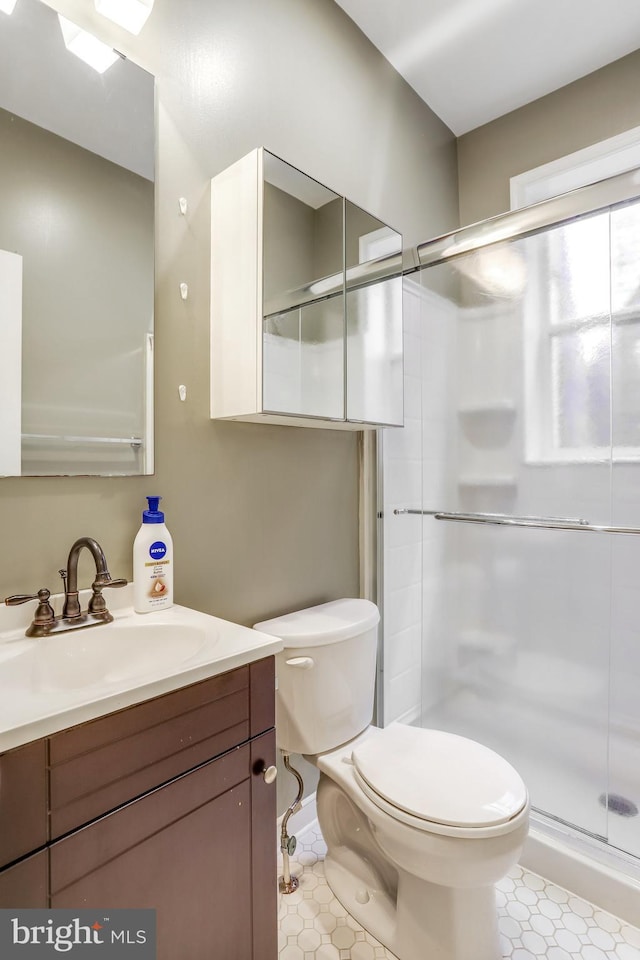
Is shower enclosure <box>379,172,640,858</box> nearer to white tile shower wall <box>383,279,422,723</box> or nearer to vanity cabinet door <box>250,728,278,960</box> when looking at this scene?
white tile shower wall <box>383,279,422,723</box>

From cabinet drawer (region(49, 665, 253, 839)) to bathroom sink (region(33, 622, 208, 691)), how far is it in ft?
0.40

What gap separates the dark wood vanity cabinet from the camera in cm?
67

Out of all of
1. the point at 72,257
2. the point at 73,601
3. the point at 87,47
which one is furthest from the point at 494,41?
the point at 73,601

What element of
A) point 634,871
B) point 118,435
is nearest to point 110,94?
point 118,435

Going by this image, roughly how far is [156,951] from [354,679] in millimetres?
722

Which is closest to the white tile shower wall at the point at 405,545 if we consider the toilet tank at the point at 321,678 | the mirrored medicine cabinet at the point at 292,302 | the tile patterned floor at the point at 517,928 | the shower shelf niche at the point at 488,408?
the shower shelf niche at the point at 488,408

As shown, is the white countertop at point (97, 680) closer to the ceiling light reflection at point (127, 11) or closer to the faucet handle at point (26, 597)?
the faucet handle at point (26, 597)

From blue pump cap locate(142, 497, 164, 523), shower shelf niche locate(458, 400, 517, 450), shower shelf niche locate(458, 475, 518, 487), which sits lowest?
blue pump cap locate(142, 497, 164, 523)

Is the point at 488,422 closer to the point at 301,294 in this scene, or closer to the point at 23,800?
the point at 301,294

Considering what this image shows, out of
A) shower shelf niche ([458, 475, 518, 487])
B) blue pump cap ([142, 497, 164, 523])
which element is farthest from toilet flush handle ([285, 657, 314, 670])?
shower shelf niche ([458, 475, 518, 487])

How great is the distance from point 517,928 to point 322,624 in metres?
0.93

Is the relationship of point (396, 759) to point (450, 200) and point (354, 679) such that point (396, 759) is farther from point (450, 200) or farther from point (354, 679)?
point (450, 200)

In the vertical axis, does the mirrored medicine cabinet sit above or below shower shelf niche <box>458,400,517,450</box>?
above

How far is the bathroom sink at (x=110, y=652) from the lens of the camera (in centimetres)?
90
